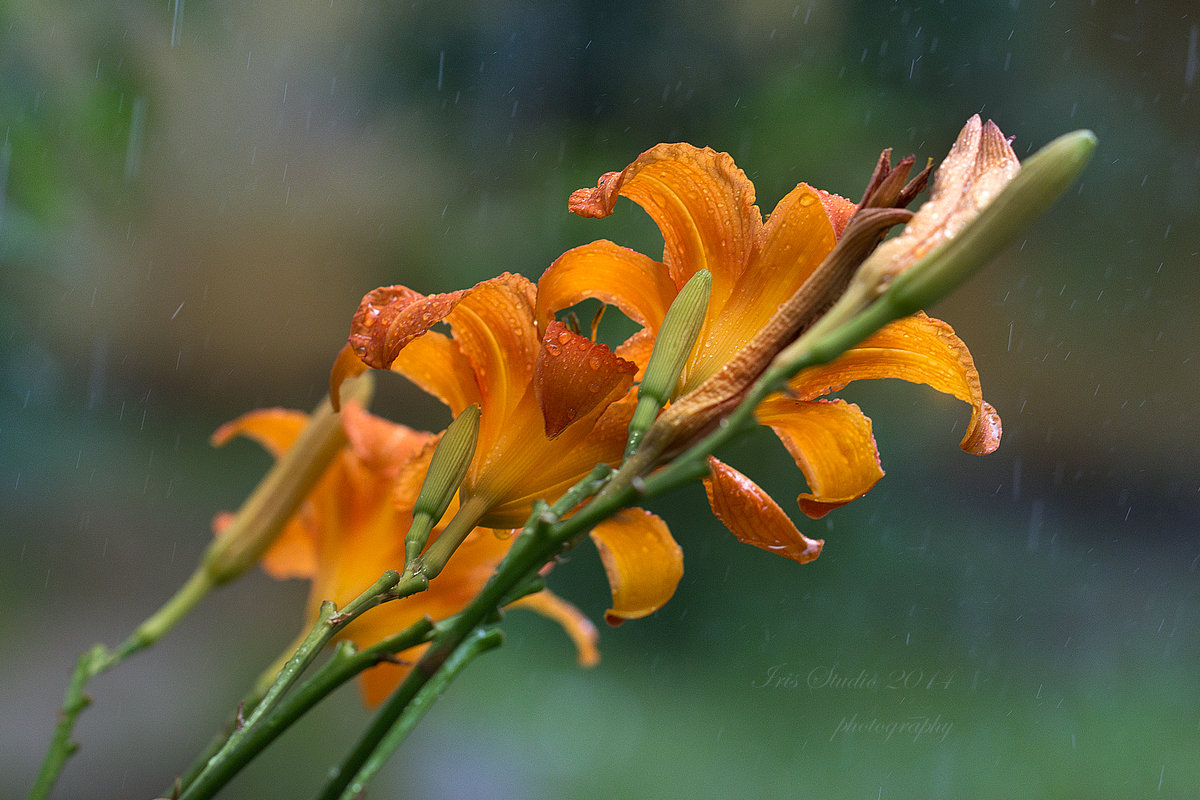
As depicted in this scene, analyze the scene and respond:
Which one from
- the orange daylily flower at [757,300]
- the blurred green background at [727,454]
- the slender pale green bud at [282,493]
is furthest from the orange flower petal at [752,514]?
the blurred green background at [727,454]

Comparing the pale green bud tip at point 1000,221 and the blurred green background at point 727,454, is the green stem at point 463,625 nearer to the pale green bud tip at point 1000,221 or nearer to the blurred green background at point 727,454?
the pale green bud tip at point 1000,221

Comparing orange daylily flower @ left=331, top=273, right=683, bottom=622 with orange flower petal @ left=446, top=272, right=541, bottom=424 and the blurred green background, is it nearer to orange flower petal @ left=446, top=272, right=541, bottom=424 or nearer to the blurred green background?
orange flower petal @ left=446, top=272, right=541, bottom=424

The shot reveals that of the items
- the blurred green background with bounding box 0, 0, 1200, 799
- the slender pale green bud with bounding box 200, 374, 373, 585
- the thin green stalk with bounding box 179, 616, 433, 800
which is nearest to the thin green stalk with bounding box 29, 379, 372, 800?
the slender pale green bud with bounding box 200, 374, 373, 585

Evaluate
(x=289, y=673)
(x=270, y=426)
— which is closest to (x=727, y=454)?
(x=270, y=426)

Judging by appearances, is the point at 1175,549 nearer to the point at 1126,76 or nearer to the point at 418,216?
the point at 1126,76

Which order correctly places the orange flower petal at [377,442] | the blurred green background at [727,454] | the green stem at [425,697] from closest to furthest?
1. the green stem at [425,697]
2. the orange flower petal at [377,442]
3. the blurred green background at [727,454]

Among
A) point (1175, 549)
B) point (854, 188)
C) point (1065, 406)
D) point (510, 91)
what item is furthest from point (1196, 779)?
point (510, 91)

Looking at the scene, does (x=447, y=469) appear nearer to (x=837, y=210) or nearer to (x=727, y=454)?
(x=837, y=210)
